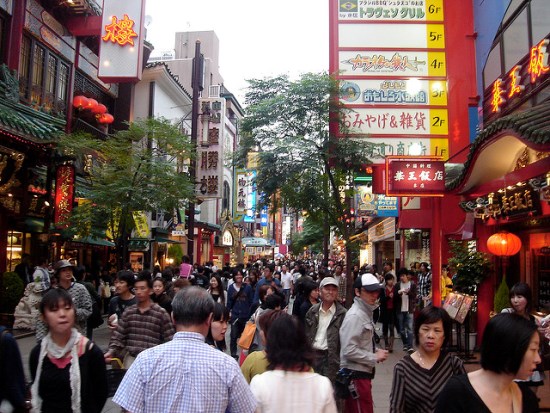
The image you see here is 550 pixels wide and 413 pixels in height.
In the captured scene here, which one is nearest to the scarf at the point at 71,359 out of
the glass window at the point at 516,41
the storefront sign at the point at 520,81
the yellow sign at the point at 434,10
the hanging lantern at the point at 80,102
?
the storefront sign at the point at 520,81

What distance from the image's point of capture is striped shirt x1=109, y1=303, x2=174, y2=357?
5.84 m

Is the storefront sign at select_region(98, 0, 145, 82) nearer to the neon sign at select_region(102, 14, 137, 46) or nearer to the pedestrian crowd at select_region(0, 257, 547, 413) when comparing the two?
the neon sign at select_region(102, 14, 137, 46)

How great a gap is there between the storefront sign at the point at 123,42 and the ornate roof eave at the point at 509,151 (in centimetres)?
1091

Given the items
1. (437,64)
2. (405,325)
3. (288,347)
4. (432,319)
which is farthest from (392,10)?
(288,347)

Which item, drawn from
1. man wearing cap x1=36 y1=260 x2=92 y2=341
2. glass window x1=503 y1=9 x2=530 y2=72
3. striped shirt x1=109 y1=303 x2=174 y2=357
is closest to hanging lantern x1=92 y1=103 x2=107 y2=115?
glass window x1=503 y1=9 x2=530 y2=72

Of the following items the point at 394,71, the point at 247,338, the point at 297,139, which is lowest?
the point at 247,338

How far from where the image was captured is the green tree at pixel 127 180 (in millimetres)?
15555

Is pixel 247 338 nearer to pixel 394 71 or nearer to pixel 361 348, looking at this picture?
pixel 361 348

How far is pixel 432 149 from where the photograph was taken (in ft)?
47.1

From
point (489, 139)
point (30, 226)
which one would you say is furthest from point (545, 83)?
point (30, 226)

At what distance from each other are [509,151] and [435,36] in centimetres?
530

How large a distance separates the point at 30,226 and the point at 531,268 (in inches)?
549

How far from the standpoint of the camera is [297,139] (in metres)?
15.6

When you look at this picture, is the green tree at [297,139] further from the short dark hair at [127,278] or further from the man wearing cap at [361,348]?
the man wearing cap at [361,348]
